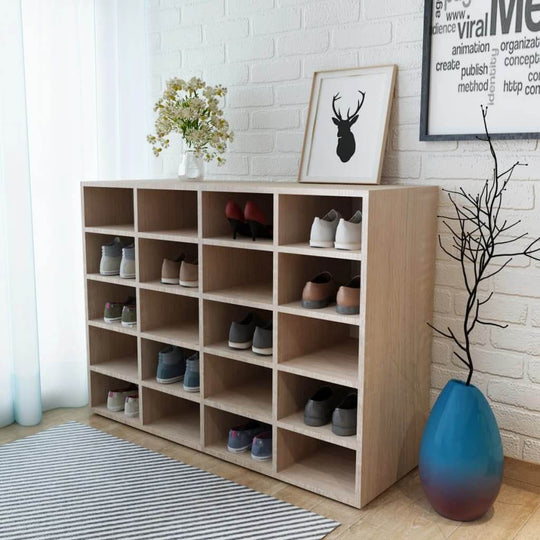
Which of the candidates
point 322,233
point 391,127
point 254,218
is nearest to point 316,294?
point 322,233

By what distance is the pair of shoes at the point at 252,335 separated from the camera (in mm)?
2141

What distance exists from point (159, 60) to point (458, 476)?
77.7 inches

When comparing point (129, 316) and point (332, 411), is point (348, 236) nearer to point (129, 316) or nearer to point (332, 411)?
point (332, 411)

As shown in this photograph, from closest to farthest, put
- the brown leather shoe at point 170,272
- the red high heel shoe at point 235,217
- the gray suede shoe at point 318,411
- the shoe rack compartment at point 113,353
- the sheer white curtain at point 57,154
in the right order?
the gray suede shoe at point 318,411 < the red high heel shoe at point 235,217 < the brown leather shoe at point 170,272 < the sheer white curtain at point 57,154 < the shoe rack compartment at point 113,353

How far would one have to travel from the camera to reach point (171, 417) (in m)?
2.56

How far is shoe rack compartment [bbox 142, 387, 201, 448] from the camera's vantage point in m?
2.41

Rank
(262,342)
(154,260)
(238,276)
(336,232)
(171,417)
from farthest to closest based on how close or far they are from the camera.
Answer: (171,417) → (154,260) → (238,276) → (262,342) → (336,232)

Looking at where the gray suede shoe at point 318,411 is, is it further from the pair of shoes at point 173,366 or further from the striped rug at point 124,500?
the pair of shoes at point 173,366

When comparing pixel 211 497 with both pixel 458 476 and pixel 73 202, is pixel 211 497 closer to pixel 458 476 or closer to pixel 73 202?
pixel 458 476

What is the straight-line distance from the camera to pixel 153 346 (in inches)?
97.9

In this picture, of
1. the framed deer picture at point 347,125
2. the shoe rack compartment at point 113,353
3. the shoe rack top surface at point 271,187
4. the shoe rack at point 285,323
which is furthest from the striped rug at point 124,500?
the framed deer picture at point 347,125

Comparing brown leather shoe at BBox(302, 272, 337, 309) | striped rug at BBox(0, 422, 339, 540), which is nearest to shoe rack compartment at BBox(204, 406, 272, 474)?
striped rug at BBox(0, 422, 339, 540)

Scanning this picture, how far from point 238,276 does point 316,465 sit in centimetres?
66

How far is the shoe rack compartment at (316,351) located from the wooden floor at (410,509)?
36 centimetres
